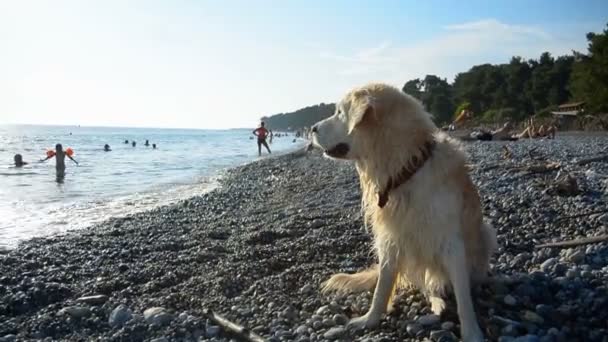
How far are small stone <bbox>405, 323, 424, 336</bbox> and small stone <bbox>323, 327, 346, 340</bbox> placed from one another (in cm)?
50

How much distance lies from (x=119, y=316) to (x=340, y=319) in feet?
6.80

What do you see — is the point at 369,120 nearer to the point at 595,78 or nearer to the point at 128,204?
the point at 128,204

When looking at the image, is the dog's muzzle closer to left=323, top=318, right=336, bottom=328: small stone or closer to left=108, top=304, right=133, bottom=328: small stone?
left=323, top=318, right=336, bottom=328: small stone

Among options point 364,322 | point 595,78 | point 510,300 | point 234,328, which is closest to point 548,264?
point 510,300

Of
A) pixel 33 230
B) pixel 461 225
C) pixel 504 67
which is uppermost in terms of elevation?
pixel 504 67

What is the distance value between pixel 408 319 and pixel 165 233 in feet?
18.6

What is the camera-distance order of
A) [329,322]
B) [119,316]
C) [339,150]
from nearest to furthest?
1. [329,322]
2. [339,150]
3. [119,316]

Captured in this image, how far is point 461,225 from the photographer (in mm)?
4004

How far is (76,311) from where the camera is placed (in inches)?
192

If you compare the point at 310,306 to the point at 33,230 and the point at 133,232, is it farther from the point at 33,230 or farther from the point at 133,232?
the point at 33,230

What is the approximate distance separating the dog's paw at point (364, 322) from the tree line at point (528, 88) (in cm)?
5014

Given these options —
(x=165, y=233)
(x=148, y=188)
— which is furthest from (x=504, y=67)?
(x=165, y=233)

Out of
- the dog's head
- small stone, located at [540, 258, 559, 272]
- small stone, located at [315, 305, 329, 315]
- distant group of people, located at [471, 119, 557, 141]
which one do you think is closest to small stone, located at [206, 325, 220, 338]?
small stone, located at [315, 305, 329, 315]

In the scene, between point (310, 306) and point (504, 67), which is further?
point (504, 67)
